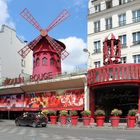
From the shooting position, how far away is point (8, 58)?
203ft

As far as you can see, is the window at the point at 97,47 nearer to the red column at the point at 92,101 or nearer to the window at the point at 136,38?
the window at the point at 136,38

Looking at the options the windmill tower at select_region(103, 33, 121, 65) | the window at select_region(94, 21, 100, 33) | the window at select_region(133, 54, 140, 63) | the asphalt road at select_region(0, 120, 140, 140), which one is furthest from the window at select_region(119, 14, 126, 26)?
the asphalt road at select_region(0, 120, 140, 140)

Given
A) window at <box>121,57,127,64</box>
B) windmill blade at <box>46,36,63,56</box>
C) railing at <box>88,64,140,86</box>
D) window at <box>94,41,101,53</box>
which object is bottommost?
railing at <box>88,64,140,86</box>

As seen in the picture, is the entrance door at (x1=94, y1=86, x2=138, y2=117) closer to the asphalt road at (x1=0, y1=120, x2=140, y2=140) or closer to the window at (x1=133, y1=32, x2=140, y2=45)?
the window at (x1=133, y1=32, x2=140, y2=45)

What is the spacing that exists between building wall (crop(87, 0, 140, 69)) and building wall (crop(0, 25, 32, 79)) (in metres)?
20.2

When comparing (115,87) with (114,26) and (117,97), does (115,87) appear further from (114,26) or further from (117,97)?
(114,26)

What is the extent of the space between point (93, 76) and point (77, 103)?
528cm

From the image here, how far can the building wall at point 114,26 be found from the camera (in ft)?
131

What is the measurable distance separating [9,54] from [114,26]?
81.1 ft

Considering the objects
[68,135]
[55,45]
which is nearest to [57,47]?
[55,45]

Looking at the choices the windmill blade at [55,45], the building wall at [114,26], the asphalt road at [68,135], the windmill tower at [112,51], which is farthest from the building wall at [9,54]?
the asphalt road at [68,135]

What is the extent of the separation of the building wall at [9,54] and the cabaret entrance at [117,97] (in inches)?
888

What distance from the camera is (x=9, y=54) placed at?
204 feet

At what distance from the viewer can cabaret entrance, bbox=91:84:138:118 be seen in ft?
125
